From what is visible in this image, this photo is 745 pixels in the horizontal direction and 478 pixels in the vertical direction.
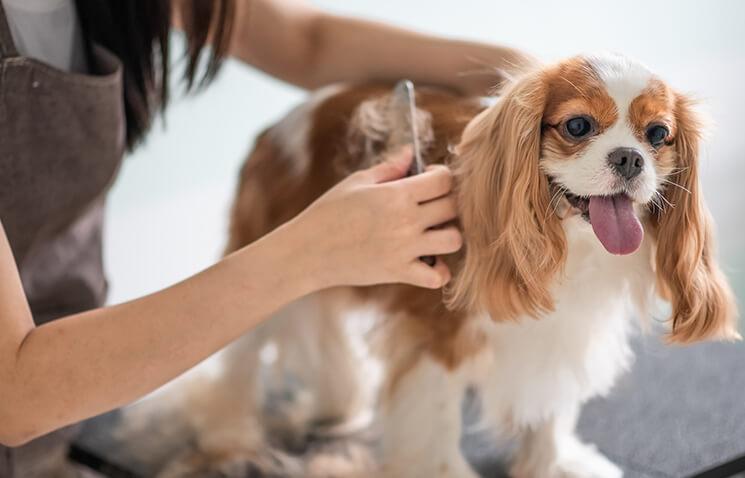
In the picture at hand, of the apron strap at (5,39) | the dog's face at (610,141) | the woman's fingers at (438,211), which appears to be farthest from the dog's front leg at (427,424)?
the apron strap at (5,39)

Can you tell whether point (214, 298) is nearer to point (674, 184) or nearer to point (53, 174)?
point (53, 174)

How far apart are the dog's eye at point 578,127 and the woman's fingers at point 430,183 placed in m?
0.16

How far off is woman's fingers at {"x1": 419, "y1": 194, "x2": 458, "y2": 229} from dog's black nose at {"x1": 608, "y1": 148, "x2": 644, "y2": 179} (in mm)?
203

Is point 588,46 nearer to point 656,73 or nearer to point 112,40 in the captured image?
point 656,73

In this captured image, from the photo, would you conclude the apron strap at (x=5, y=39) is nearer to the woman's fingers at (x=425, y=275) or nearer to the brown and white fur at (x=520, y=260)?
the brown and white fur at (x=520, y=260)

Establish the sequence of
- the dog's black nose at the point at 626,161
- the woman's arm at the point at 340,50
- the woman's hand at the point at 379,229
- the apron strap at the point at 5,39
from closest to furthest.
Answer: the dog's black nose at the point at 626,161 < the woman's hand at the point at 379,229 < the apron strap at the point at 5,39 < the woman's arm at the point at 340,50

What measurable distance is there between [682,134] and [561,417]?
0.42 m

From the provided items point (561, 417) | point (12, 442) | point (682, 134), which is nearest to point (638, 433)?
point (561, 417)

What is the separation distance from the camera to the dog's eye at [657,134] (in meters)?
0.71

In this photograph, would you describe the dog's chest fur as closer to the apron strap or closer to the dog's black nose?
the dog's black nose

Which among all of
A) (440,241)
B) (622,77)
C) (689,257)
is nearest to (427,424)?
(440,241)

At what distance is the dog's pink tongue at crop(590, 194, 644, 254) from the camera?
0.72 m

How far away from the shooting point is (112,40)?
1140 mm

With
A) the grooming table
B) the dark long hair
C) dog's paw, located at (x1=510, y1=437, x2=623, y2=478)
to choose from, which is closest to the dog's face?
the grooming table
